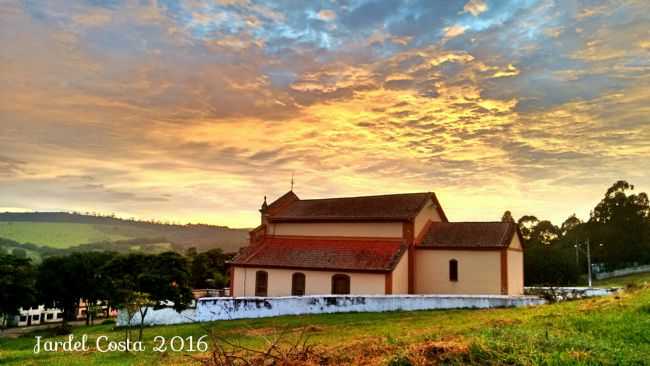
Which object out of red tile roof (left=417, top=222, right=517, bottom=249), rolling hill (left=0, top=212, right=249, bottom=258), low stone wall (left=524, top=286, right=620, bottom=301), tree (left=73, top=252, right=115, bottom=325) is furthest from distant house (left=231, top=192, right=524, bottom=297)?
rolling hill (left=0, top=212, right=249, bottom=258)

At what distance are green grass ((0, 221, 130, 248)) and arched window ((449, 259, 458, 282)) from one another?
11523 cm

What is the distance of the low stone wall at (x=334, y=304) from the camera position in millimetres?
21891

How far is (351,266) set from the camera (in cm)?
2664

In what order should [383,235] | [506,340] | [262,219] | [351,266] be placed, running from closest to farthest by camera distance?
[506,340]
[351,266]
[383,235]
[262,219]

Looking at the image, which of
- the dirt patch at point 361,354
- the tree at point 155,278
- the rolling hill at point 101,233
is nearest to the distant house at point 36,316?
the tree at point 155,278

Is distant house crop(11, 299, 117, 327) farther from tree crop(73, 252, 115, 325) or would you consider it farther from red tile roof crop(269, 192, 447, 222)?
red tile roof crop(269, 192, 447, 222)

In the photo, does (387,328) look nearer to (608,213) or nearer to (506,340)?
(506,340)

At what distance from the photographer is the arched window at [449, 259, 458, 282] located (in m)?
26.6

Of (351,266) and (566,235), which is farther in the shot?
(566,235)

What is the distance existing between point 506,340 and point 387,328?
9.02 meters

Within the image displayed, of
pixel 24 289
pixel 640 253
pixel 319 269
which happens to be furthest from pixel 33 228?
pixel 640 253

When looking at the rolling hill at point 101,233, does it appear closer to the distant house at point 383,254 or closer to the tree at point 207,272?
the tree at point 207,272

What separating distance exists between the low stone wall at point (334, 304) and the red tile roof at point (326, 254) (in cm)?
327

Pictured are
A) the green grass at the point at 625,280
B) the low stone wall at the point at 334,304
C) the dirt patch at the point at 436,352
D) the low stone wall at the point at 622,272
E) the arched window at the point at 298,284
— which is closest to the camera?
the dirt patch at the point at 436,352
